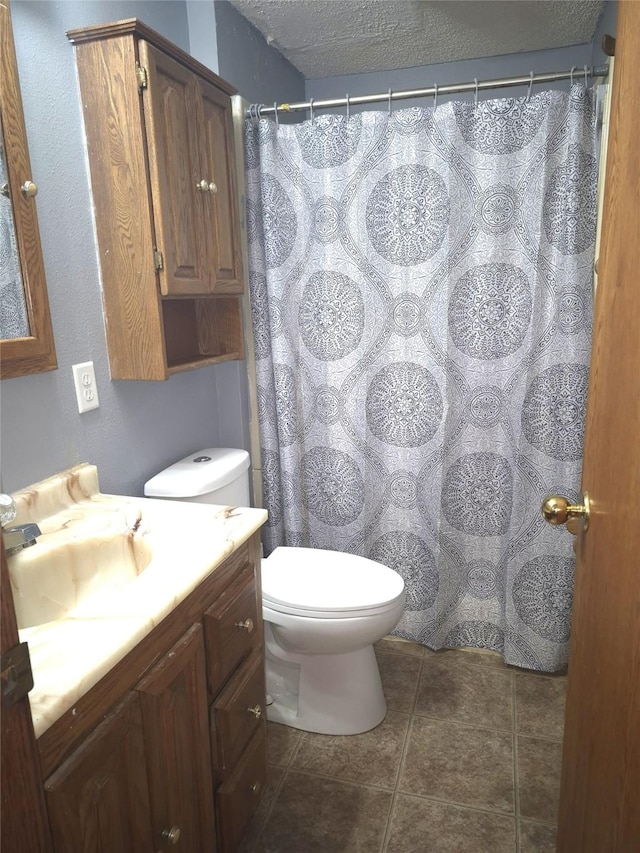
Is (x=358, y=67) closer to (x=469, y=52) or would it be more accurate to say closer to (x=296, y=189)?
(x=469, y=52)

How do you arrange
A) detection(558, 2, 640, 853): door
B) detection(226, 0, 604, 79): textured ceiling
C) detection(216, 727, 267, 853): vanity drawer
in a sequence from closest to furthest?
detection(558, 2, 640, 853): door → detection(216, 727, 267, 853): vanity drawer → detection(226, 0, 604, 79): textured ceiling

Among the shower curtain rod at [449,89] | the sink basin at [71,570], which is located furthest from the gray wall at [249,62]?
the sink basin at [71,570]

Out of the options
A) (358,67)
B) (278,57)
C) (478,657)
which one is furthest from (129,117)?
(478,657)

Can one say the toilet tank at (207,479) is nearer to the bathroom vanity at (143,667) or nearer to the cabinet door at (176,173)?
the bathroom vanity at (143,667)

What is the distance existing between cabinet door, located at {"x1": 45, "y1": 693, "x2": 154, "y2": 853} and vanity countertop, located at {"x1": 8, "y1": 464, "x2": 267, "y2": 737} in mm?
97

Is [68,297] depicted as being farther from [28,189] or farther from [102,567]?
[102,567]

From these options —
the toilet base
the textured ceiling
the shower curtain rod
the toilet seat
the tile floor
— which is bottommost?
the tile floor

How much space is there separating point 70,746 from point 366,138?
71.7 inches

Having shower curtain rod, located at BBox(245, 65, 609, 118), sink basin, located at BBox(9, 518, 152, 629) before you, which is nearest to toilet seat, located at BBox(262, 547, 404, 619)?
sink basin, located at BBox(9, 518, 152, 629)

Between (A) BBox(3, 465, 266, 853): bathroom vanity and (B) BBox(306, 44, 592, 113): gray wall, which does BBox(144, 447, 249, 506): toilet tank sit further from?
(B) BBox(306, 44, 592, 113): gray wall

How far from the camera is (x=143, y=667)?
3.14ft

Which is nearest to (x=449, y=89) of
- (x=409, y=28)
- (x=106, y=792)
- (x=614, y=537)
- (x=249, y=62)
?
(x=409, y=28)

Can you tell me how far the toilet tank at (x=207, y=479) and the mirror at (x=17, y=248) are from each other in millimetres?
499

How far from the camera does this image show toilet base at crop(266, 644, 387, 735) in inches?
72.1
